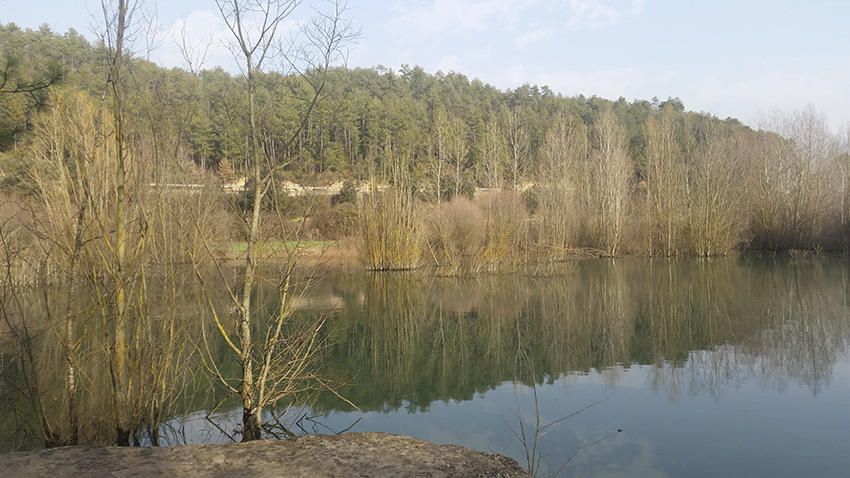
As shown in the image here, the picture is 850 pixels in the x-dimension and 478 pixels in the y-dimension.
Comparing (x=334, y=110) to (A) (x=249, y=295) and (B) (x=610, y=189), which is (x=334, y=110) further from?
(B) (x=610, y=189)

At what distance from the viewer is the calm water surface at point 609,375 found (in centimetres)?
532

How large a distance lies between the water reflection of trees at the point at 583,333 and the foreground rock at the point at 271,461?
215cm

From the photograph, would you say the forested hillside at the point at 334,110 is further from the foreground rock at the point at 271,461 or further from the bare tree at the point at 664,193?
the bare tree at the point at 664,193

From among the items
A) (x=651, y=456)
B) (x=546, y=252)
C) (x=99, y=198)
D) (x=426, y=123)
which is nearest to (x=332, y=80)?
(x=99, y=198)

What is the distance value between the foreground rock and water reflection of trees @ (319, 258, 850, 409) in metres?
2.15

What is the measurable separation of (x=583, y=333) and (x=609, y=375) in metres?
2.33

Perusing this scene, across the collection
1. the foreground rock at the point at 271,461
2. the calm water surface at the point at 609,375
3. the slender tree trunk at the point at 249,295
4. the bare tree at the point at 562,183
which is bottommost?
the calm water surface at the point at 609,375

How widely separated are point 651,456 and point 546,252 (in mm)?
15672

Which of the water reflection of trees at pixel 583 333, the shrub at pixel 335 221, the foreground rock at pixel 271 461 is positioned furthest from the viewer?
the shrub at pixel 335 221

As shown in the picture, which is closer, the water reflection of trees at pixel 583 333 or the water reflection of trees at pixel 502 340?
the water reflection of trees at pixel 502 340

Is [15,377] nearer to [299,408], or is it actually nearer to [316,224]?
[299,408]

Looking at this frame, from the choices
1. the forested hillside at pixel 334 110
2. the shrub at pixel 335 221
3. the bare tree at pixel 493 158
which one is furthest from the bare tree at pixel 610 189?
the shrub at pixel 335 221

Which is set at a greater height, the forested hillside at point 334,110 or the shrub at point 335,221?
the forested hillside at point 334,110

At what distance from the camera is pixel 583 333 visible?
10.2m
